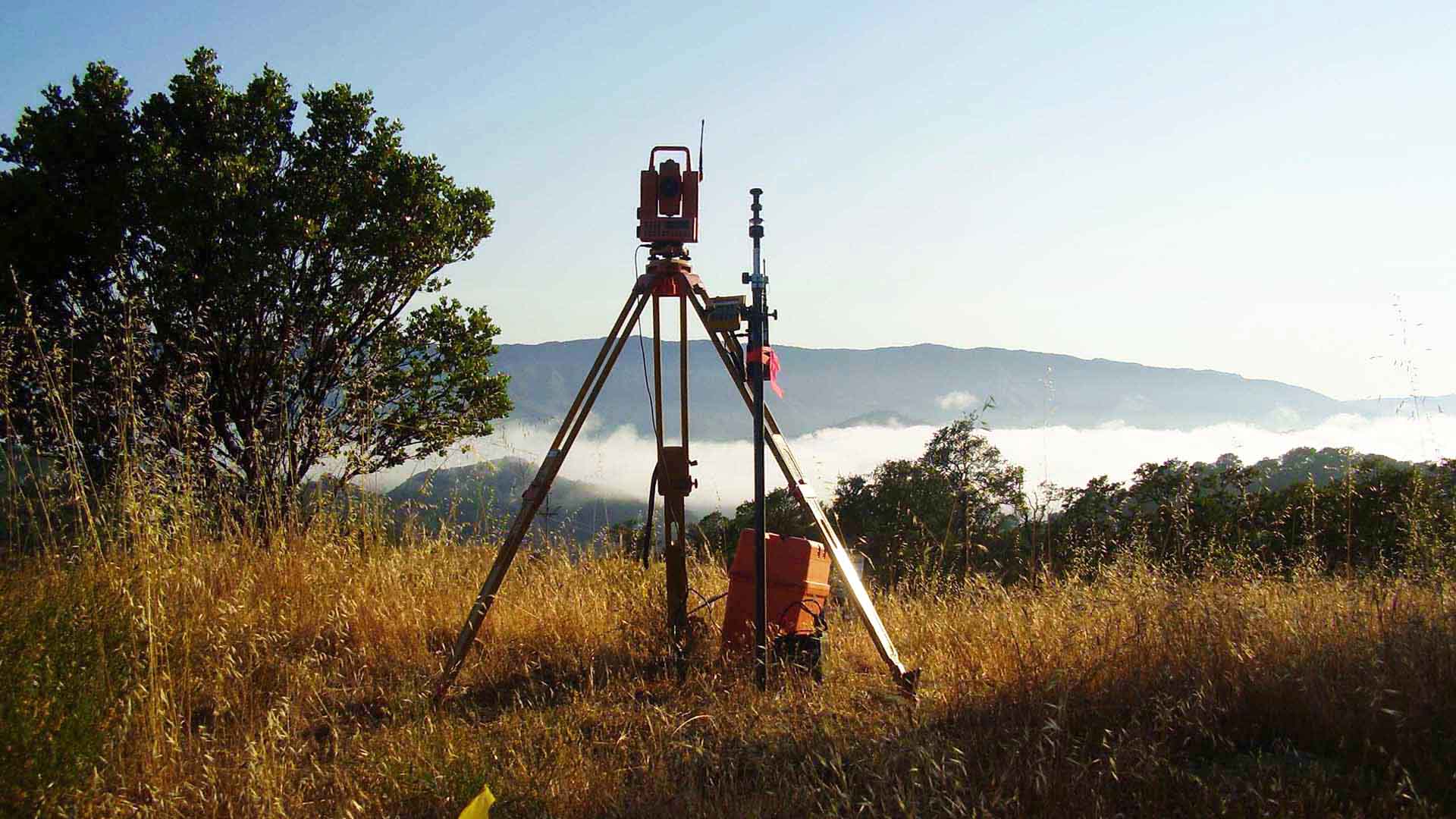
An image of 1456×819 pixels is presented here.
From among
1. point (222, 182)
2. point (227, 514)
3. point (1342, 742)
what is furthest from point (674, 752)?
point (222, 182)

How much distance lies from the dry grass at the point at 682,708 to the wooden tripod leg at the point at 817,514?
0.47 ft

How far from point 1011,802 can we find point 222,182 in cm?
836

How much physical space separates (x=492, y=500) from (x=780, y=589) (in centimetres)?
291

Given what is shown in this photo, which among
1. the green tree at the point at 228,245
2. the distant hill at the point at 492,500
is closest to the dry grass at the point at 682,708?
the distant hill at the point at 492,500

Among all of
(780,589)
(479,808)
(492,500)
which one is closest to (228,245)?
(492,500)

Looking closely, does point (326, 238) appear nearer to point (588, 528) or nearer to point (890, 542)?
point (588, 528)

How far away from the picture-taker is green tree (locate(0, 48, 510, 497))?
27.3 ft

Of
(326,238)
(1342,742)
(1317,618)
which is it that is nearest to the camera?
(1342,742)

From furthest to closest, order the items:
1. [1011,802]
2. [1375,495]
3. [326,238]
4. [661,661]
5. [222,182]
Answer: [326,238]
[222,182]
[1375,495]
[661,661]
[1011,802]

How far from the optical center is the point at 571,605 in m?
4.97

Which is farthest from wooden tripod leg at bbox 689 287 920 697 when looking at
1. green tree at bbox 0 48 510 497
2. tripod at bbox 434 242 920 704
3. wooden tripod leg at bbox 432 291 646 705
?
green tree at bbox 0 48 510 497

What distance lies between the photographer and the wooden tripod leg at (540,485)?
396 cm

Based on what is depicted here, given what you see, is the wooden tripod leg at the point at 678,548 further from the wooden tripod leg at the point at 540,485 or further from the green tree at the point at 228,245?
the green tree at the point at 228,245

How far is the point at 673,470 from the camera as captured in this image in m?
4.54
